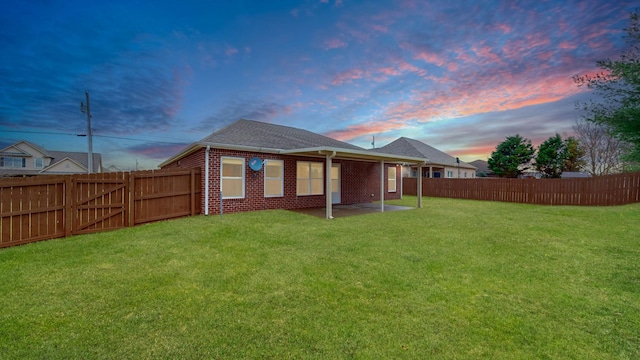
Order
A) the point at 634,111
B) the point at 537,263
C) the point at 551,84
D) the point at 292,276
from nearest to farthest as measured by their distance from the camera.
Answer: the point at 292,276
the point at 537,263
the point at 634,111
the point at 551,84

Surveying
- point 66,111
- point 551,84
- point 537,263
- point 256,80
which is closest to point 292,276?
point 537,263

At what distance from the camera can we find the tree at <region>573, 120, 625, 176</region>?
24.0 metres

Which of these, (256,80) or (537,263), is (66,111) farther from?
(537,263)

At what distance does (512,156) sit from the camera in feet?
99.7

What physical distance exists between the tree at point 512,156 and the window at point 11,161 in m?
58.1

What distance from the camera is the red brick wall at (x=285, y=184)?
10.2m

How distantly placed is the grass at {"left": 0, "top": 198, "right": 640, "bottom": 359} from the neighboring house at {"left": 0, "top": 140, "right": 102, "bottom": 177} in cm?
3867

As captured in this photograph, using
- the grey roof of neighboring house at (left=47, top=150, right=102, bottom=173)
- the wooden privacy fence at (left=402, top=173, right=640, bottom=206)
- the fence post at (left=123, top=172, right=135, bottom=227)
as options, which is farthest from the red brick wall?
the grey roof of neighboring house at (left=47, top=150, right=102, bottom=173)

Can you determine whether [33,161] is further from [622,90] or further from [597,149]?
[597,149]

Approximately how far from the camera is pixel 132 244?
6066 mm

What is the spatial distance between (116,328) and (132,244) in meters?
3.92

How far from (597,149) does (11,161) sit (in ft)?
213

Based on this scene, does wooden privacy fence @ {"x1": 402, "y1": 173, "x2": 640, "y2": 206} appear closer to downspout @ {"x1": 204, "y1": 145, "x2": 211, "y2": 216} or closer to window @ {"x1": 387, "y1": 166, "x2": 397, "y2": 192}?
window @ {"x1": 387, "y1": 166, "x2": 397, "y2": 192}

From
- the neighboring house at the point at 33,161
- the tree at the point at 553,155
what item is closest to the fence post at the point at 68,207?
the neighboring house at the point at 33,161
